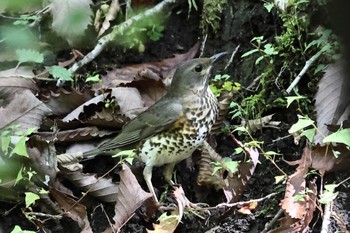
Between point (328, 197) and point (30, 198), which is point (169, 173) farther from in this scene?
point (328, 197)

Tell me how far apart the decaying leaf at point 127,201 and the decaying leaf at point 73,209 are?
0.13m

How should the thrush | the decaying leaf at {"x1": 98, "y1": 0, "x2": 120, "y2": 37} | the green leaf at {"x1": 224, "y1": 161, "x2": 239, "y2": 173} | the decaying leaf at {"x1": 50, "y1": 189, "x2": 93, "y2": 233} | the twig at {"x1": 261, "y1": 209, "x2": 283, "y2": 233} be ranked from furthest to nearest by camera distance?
the decaying leaf at {"x1": 98, "y1": 0, "x2": 120, "y2": 37} < the thrush < the decaying leaf at {"x1": 50, "y1": 189, "x2": 93, "y2": 233} < the green leaf at {"x1": 224, "y1": 161, "x2": 239, "y2": 173} < the twig at {"x1": 261, "y1": 209, "x2": 283, "y2": 233}

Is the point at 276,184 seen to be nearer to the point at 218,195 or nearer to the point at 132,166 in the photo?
the point at 218,195

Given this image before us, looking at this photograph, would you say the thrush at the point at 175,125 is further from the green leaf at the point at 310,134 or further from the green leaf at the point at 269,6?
the green leaf at the point at 310,134

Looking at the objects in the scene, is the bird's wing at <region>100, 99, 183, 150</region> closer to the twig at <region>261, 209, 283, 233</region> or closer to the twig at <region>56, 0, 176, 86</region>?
the twig at <region>261, 209, 283, 233</region>

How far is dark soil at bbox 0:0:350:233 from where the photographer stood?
335 centimetres

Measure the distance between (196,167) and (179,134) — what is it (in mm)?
389

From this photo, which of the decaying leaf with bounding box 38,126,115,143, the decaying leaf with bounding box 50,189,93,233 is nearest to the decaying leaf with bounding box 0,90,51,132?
the decaying leaf with bounding box 38,126,115,143

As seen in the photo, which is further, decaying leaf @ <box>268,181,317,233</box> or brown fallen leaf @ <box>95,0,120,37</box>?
brown fallen leaf @ <box>95,0,120,37</box>

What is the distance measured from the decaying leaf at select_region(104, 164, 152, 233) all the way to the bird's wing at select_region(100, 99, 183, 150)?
1.62ft

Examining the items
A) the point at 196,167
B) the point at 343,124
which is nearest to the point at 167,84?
the point at 196,167

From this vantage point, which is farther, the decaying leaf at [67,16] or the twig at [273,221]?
the twig at [273,221]

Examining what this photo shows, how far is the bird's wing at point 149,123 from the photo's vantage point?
3826 millimetres

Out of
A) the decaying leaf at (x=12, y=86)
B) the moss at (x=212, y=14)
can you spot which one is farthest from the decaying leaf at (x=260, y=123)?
the decaying leaf at (x=12, y=86)
